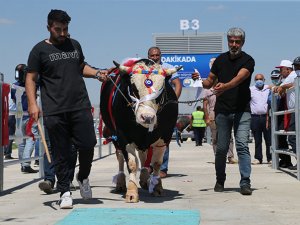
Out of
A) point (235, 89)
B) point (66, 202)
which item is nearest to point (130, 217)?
point (66, 202)

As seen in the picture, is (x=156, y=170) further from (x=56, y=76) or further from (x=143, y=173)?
(x=56, y=76)

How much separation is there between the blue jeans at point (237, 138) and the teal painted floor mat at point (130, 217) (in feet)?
6.66

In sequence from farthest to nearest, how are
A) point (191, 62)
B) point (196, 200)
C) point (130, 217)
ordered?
point (191, 62)
point (196, 200)
point (130, 217)

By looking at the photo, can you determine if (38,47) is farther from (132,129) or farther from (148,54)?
(148,54)

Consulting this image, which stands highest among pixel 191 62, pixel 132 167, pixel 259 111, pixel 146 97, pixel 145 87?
pixel 191 62

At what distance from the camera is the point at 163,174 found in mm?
10914

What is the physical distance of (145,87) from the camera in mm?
7367

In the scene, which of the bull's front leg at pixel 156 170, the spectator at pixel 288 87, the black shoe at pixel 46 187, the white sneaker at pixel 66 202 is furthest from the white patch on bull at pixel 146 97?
the spectator at pixel 288 87

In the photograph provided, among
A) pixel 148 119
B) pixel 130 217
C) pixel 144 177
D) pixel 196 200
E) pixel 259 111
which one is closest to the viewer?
pixel 130 217

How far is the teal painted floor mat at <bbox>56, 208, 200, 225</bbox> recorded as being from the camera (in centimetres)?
607

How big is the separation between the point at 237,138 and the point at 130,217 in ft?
9.01

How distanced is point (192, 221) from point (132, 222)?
1.89 feet

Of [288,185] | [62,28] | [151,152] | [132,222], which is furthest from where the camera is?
[288,185]

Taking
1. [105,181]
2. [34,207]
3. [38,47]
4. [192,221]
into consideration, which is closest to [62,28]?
[38,47]
